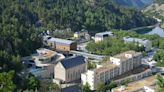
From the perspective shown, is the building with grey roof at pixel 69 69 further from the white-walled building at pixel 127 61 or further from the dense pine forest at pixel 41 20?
the dense pine forest at pixel 41 20

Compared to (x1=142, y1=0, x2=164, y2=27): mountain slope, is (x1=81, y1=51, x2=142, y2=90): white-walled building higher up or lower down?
higher up

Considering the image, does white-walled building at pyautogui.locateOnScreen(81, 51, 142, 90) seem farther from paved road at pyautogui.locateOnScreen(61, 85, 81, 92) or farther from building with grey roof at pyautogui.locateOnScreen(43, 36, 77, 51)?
building with grey roof at pyautogui.locateOnScreen(43, 36, 77, 51)

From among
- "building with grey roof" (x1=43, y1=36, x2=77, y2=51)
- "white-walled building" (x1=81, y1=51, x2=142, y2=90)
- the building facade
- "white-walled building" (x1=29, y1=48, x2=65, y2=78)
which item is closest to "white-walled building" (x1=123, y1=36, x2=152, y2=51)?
"building with grey roof" (x1=43, y1=36, x2=77, y2=51)

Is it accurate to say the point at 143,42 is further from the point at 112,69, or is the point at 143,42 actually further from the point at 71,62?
the point at 71,62

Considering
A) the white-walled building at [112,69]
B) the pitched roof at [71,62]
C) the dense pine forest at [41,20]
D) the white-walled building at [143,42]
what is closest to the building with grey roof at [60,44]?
the dense pine forest at [41,20]

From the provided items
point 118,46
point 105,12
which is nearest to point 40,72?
point 118,46

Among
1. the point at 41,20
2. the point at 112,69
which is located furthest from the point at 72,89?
the point at 41,20
